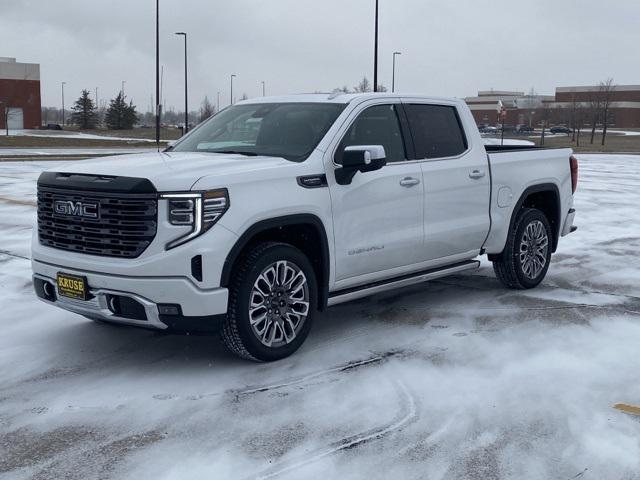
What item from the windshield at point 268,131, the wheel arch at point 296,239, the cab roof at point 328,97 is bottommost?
the wheel arch at point 296,239

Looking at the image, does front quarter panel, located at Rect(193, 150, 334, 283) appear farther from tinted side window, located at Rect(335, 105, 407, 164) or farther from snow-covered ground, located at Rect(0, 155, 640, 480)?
snow-covered ground, located at Rect(0, 155, 640, 480)

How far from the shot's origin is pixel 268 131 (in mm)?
6477

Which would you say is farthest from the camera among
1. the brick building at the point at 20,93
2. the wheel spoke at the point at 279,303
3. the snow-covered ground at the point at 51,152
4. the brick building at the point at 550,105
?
the brick building at the point at 550,105

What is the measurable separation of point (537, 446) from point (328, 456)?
1111mm

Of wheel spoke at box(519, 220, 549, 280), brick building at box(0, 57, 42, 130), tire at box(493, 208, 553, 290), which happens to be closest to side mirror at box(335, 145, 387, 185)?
tire at box(493, 208, 553, 290)

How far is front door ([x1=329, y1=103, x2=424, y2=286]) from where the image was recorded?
19.8 ft

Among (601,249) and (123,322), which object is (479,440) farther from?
(601,249)

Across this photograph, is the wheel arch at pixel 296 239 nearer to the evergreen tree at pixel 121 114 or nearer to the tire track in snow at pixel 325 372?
the tire track in snow at pixel 325 372

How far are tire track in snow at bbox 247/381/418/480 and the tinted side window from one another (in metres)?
2.16

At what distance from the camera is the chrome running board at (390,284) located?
6194 millimetres

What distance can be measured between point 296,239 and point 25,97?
87.0 m

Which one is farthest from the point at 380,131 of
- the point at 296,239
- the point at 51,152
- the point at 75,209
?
the point at 51,152

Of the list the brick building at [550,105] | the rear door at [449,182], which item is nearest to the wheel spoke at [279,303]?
the rear door at [449,182]

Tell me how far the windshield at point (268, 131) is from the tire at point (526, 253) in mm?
2536
